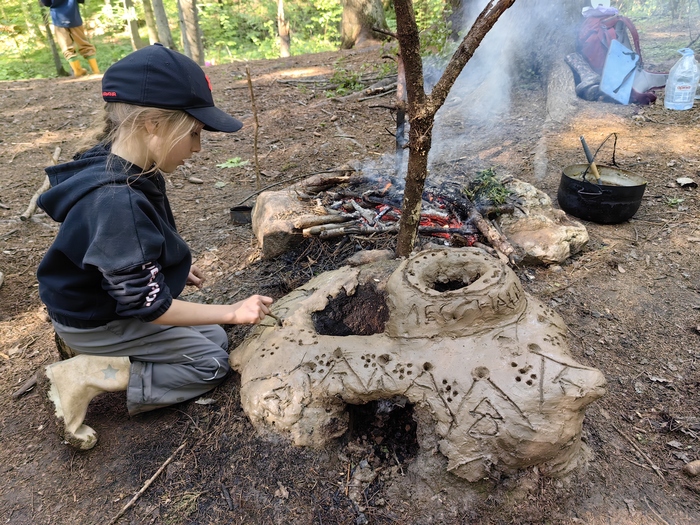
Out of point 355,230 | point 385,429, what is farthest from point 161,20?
point 385,429

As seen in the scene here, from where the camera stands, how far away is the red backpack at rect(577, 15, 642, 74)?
22.5ft

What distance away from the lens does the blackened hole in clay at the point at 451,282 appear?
8.31 ft

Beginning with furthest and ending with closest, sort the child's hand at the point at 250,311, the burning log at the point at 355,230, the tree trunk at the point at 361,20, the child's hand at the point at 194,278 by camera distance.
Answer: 1. the tree trunk at the point at 361,20
2. the burning log at the point at 355,230
3. the child's hand at the point at 194,278
4. the child's hand at the point at 250,311

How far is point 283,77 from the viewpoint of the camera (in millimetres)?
9125

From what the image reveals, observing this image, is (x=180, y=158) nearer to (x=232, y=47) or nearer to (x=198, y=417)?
(x=198, y=417)

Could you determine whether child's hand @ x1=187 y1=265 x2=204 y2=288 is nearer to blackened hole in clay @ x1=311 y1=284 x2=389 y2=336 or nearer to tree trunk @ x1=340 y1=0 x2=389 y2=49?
blackened hole in clay @ x1=311 y1=284 x2=389 y2=336

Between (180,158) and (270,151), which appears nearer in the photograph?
(180,158)

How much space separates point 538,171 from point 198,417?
4819 millimetres

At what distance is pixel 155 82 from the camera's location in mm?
1959

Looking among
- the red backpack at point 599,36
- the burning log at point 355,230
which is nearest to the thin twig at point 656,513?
the burning log at point 355,230

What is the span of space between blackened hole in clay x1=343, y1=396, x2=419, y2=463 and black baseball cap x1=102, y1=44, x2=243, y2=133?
178 cm

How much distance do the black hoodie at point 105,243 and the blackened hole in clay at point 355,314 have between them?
100cm

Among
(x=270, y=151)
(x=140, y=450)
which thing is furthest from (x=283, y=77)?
(x=140, y=450)

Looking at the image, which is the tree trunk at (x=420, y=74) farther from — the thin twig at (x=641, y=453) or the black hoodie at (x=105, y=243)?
the thin twig at (x=641, y=453)
